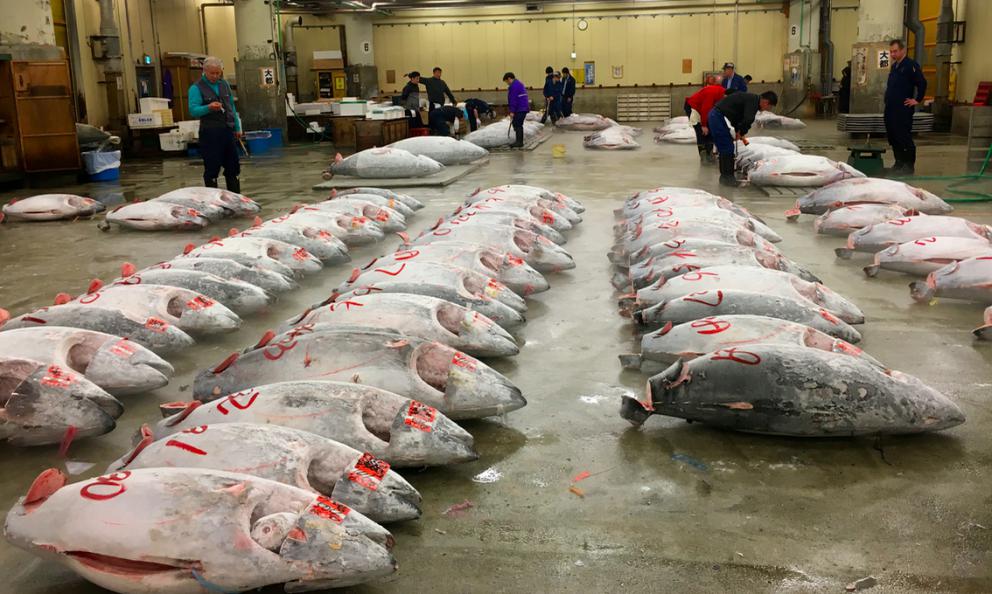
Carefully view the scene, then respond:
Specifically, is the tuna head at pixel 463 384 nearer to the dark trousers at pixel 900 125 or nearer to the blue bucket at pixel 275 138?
the dark trousers at pixel 900 125

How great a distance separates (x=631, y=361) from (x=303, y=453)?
1990mm

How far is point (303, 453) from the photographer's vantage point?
2818mm

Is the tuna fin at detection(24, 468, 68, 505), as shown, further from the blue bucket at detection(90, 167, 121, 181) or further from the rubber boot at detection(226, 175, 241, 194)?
the blue bucket at detection(90, 167, 121, 181)

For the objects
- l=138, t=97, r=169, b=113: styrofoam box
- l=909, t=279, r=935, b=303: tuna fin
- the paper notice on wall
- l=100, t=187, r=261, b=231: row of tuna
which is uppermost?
the paper notice on wall

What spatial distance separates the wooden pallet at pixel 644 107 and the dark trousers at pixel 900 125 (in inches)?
593

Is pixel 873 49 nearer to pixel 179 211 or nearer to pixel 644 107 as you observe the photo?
pixel 644 107

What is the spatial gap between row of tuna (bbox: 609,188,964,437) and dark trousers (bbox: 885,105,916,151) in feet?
20.9

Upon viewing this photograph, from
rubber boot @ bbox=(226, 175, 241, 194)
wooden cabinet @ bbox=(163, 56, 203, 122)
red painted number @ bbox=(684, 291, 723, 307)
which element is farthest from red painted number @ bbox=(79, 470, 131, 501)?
wooden cabinet @ bbox=(163, 56, 203, 122)

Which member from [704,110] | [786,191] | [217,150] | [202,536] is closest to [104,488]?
[202,536]

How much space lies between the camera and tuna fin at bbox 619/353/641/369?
170 inches

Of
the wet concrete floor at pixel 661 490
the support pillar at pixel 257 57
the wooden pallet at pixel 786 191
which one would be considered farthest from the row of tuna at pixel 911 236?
the support pillar at pixel 257 57

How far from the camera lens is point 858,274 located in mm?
6180

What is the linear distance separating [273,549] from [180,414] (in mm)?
1111

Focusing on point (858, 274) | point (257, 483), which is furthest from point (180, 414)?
point (858, 274)
